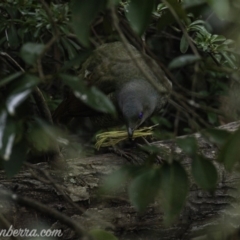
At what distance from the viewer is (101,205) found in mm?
3287

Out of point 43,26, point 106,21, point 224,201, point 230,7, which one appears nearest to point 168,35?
point 43,26

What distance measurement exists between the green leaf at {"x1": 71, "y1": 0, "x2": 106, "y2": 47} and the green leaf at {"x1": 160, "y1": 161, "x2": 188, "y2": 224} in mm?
425

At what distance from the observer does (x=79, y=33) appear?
1.82 meters

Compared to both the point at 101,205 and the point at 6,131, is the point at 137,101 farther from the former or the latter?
the point at 6,131

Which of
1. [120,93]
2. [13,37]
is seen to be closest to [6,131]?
[13,37]

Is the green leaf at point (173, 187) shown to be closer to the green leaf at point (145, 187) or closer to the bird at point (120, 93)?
the green leaf at point (145, 187)

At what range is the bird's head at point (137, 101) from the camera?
4195 mm

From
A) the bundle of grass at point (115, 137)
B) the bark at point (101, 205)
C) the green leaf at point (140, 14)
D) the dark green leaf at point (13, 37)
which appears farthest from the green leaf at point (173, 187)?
the dark green leaf at point (13, 37)

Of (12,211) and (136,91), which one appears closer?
(12,211)

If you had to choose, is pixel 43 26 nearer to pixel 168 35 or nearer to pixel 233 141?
pixel 168 35

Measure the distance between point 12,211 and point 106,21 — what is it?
997 mm

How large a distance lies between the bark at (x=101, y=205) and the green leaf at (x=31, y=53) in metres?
1.32

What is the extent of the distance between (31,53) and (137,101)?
259 centimetres

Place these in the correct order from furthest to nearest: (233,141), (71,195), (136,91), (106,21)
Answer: (136,91)
(71,195)
(106,21)
(233,141)
